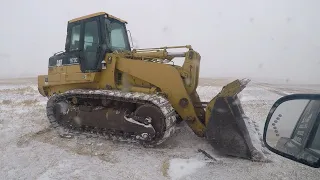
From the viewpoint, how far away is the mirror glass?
1.84 metres

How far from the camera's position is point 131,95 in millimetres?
5727

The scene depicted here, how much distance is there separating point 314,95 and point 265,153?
351cm

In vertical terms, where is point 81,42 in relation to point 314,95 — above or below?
above

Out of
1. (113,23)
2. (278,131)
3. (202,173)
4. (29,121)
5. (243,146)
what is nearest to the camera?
(278,131)

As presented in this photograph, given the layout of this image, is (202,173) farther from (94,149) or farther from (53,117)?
(53,117)

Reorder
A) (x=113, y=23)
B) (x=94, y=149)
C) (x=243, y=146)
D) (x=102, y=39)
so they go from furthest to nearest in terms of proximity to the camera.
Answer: (x=113, y=23) < (x=102, y=39) < (x=94, y=149) < (x=243, y=146)

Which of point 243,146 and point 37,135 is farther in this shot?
point 37,135

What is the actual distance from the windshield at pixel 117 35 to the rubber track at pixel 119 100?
4.75 ft

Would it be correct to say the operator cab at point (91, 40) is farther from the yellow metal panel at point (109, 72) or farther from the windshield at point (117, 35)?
the yellow metal panel at point (109, 72)

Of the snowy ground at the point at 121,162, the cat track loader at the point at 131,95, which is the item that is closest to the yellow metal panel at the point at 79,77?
the cat track loader at the point at 131,95

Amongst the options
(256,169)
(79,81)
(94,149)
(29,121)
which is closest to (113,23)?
(79,81)

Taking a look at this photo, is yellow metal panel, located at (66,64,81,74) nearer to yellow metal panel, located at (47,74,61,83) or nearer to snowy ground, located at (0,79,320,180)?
yellow metal panel, located at (47,74,61,83)

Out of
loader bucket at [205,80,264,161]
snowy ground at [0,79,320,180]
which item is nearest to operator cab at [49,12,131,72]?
snowy ground at [0,79,320,180]

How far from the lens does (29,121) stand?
826 centimetres
